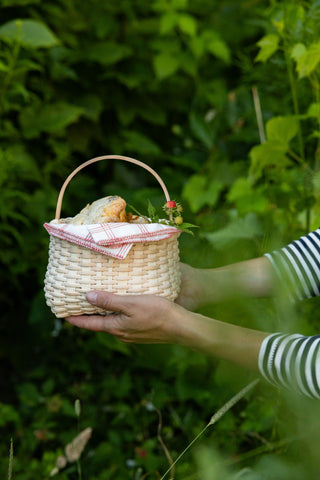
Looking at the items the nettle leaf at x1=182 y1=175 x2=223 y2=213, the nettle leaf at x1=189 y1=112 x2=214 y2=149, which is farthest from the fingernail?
the nettle leaf at x1=189 y1=112 x2=214 y2=149

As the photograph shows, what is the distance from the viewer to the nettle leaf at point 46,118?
1.90m

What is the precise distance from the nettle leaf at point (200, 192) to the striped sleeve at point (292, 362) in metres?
1.06

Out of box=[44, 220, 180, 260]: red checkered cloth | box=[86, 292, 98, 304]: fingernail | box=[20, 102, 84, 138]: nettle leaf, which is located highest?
box=[20, 102, 84, 138]: nettle leaf

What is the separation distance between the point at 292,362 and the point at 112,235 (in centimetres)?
35

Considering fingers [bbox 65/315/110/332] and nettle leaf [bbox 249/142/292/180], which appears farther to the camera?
nettle leaf [bbox 249/142/292/180]

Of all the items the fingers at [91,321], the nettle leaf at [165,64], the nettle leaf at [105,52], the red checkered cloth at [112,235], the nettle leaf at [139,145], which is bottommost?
the fingers at [91,321]

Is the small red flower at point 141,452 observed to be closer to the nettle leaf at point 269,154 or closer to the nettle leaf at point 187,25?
the nettle leaf at point 269,154

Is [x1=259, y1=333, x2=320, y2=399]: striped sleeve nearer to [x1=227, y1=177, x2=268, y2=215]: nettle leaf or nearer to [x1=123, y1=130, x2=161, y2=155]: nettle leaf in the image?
[x1=227, y1=177, x2=268, y2=215]: nettle leaf

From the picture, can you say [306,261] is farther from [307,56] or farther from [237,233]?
[307,56]

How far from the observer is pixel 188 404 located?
6.24 ft

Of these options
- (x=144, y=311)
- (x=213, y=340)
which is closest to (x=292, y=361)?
(x=213, y=340)

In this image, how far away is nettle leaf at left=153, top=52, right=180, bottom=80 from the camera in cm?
208

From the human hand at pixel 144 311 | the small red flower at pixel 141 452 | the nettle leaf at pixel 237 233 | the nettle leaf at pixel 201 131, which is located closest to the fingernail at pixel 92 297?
the human hand at pixel 144 311

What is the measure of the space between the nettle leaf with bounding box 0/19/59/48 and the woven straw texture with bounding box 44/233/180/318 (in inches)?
37.4
